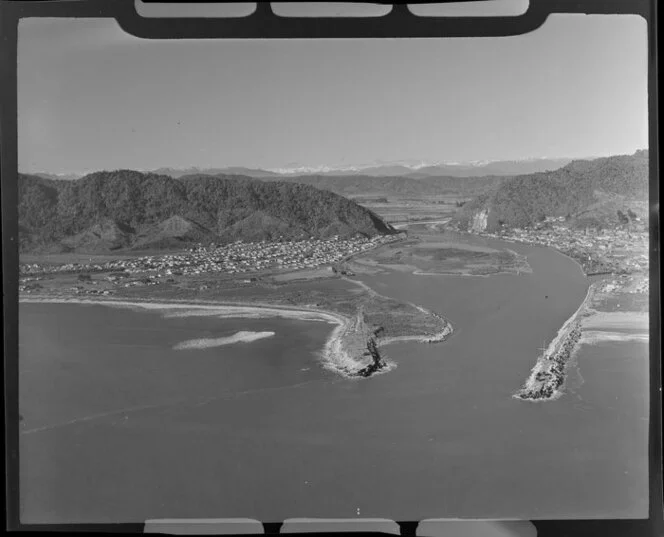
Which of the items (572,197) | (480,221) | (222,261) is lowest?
(222,261)

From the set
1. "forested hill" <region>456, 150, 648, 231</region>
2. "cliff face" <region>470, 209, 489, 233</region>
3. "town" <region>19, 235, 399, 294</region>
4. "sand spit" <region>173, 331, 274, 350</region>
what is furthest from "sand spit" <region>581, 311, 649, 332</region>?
"sand spit" <region>173, 331, 274, 350</region>

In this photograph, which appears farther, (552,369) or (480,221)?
(480,221)

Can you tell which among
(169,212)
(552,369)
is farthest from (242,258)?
(552,369)

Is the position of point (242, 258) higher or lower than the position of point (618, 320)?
higher

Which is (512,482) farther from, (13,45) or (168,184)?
(13,45)

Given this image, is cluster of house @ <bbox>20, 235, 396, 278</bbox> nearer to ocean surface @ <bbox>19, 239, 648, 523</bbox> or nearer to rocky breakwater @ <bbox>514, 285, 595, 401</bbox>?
ocean surface @ <bbox>19, 239, 648, 523</bbox>

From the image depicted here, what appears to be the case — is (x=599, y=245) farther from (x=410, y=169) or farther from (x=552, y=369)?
(x=410, y=169)

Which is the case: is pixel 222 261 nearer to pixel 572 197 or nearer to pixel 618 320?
pixel 572 197
